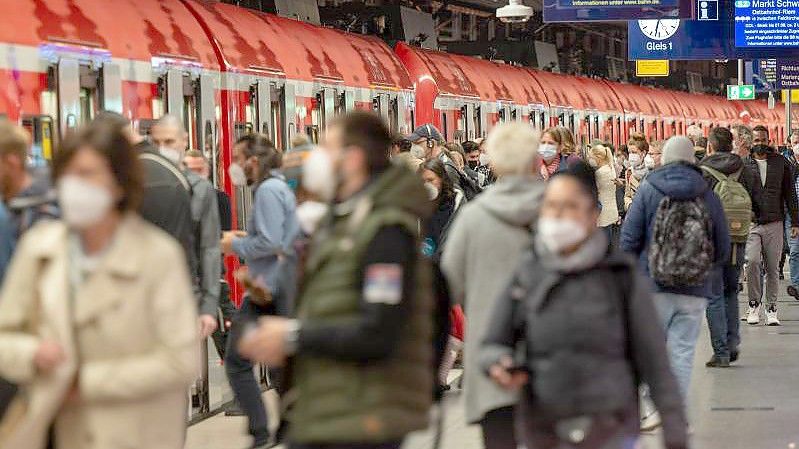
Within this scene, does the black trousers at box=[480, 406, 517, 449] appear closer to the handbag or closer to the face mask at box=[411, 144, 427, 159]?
the handbag

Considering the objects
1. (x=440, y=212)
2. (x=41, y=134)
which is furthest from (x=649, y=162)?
(x=41, y=134)

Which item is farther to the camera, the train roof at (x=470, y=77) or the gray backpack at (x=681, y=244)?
the train roof at (x=470, y=77)

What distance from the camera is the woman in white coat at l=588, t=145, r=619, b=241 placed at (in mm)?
16438

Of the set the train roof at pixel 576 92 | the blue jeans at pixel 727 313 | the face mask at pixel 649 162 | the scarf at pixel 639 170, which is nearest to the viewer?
the blue jeans at pixel 727 313

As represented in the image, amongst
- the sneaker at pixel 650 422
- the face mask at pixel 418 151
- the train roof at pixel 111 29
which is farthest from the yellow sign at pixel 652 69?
the sneaker at pixel 650 422

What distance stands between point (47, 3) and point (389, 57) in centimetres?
1154

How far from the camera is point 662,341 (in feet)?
18.8

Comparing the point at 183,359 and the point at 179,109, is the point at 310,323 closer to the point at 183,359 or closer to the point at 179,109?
the point at 183,359

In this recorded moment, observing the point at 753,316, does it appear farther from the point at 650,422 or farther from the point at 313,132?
the point at 650,422

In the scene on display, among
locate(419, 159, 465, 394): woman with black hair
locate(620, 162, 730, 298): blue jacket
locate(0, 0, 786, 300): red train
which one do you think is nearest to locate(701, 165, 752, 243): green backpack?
locate(419, 159, 465, 394): woman with black hair

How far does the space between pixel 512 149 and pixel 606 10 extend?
13.9 meters

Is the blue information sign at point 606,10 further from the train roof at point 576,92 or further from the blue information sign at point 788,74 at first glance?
the blue information sign at point 788,74

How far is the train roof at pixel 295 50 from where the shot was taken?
14695 millimetres

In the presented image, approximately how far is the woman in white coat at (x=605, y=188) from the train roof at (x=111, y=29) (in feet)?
13.3
